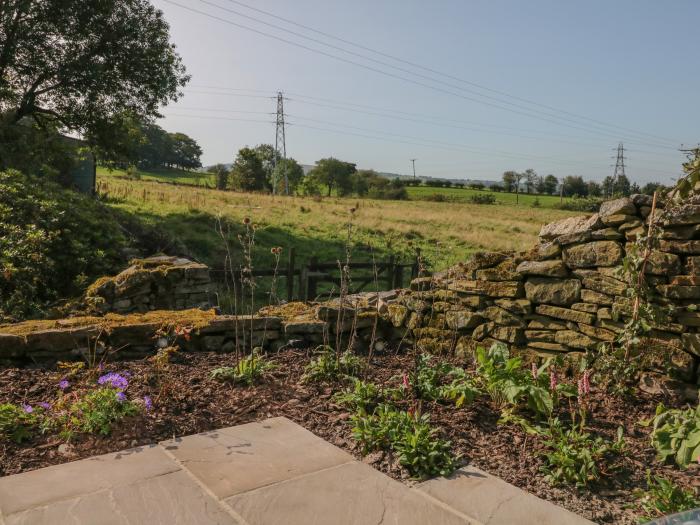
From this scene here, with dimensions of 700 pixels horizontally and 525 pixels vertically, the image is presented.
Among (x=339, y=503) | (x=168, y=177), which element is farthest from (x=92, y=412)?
(x=168, y=177)

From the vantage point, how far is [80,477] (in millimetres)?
2777

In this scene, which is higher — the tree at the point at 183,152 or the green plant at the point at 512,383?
the tree at the point at 183,152

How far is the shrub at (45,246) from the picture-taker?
7214 mm

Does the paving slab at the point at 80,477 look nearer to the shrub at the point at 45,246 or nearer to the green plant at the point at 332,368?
the green plant at the point at 332,368

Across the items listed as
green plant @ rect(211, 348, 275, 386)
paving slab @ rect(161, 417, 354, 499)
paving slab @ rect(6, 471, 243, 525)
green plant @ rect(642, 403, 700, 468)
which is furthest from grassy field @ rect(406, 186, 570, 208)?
paving slab @ rect(6, 471, 243, 525)

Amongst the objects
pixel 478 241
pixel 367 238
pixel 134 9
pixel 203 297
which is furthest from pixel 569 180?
pixel 203 297

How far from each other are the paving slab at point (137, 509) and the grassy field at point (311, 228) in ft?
38.9

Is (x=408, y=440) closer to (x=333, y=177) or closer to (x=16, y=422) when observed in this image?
(x=16, y=422)

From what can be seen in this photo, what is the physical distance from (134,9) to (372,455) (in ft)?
66.6

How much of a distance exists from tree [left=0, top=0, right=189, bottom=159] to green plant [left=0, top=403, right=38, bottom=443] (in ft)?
55.5

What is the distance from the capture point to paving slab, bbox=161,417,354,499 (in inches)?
112

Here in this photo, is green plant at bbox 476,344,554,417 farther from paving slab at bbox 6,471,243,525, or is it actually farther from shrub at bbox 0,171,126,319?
shrub at bbox 0,171,126,319

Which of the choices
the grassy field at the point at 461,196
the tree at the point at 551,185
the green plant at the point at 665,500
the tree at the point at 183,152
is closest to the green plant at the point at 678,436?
the green plant at the point at 665,500

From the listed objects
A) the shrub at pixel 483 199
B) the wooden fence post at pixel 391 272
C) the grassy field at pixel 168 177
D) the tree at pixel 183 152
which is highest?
the tree at pixel 183 152
